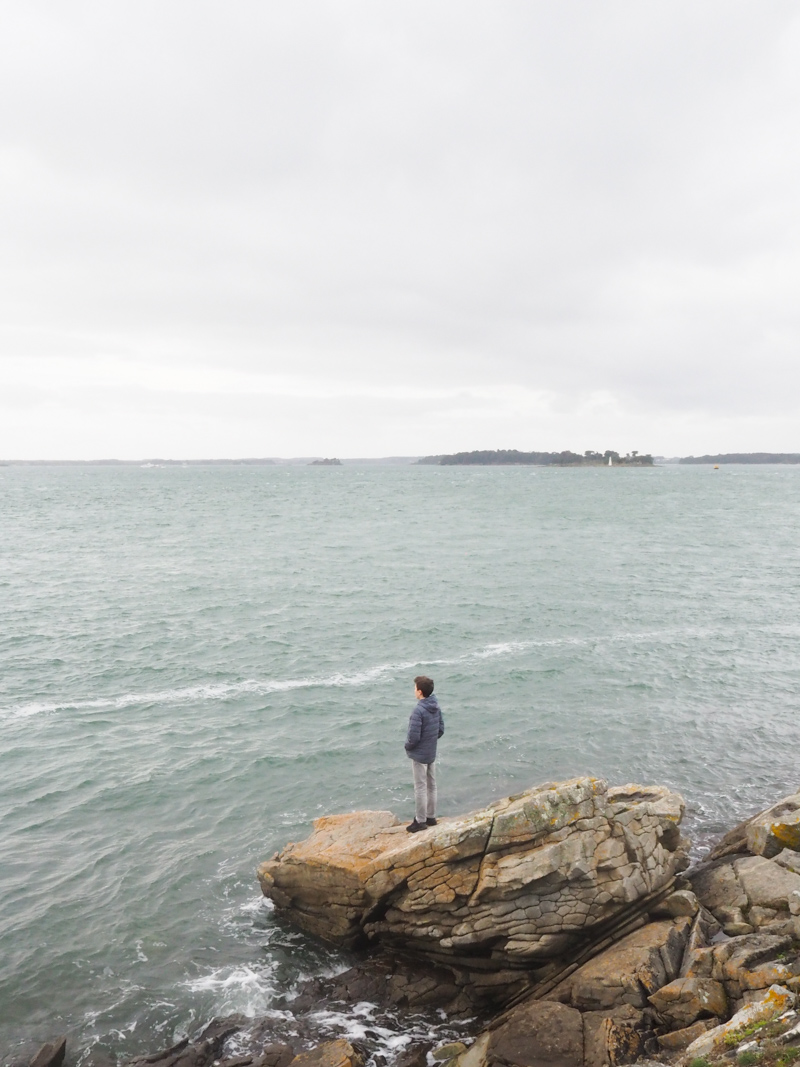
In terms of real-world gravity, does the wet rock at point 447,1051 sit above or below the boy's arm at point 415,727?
below

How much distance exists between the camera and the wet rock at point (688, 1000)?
9008 millimetres

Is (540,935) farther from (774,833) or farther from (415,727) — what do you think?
(774,833)

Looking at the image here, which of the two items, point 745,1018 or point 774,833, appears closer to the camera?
point 745,1018

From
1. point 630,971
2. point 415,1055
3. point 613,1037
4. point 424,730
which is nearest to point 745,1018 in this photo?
point 613,1037

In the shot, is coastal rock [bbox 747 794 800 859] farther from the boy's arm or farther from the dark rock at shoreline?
the boy's arm

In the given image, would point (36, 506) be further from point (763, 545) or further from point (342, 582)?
point (763, 545)

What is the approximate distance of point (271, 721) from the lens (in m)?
23.3

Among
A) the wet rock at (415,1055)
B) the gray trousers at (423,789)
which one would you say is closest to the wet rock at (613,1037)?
the wet rock at (415,1055)

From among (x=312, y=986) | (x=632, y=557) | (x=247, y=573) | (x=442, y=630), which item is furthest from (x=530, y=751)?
(x=632, y=557)

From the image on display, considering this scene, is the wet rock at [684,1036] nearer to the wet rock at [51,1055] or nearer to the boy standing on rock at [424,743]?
the boy standing on rock at [424,743]

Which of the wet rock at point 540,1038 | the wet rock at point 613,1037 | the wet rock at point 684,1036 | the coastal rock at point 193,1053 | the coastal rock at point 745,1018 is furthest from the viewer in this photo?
the coastal rock at point 193,1053

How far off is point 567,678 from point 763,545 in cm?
4650

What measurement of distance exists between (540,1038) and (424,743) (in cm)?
489

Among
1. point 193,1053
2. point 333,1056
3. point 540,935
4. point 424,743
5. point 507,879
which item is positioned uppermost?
point 424,743
